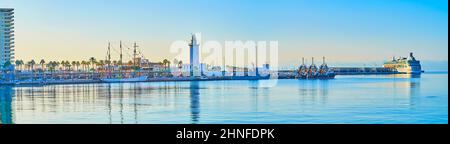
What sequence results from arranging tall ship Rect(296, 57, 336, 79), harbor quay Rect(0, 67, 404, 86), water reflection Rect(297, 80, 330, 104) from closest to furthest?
water reflection Rect(297, 80, 330, 104)
harbor quay Rect(0, 67, 404, 86)
tall ship Rect(296, 57, 336, 79)

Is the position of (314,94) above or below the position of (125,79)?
below

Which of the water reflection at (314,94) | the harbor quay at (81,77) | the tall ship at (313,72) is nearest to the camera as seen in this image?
the water reflection at (314,94)

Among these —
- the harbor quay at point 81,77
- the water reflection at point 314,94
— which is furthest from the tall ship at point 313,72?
the water reflection at point 314,94

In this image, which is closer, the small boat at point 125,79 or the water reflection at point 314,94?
the water reflection at point 314,94

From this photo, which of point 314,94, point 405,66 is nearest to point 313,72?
point 405,66

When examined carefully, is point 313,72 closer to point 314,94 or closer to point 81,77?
point 81,77

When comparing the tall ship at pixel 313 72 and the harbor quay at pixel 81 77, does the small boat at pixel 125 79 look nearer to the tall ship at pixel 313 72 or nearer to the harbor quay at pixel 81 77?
the harbor quay at pixel 81 77

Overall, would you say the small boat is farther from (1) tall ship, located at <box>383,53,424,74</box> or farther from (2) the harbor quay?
(1) tall ship, located at <box>383,53,424,74</box>

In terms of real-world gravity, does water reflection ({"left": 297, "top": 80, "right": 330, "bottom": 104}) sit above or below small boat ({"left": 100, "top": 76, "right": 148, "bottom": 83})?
below

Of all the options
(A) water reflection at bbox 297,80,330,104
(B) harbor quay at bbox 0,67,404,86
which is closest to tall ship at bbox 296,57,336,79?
(B) harbor quay at bbox 0,67,404,86

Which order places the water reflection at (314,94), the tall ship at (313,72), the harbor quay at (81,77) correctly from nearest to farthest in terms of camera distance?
1. the water reflection at (314,94)
2. the harbor quay at (81,77)
3. the tall ship at (313,72)
